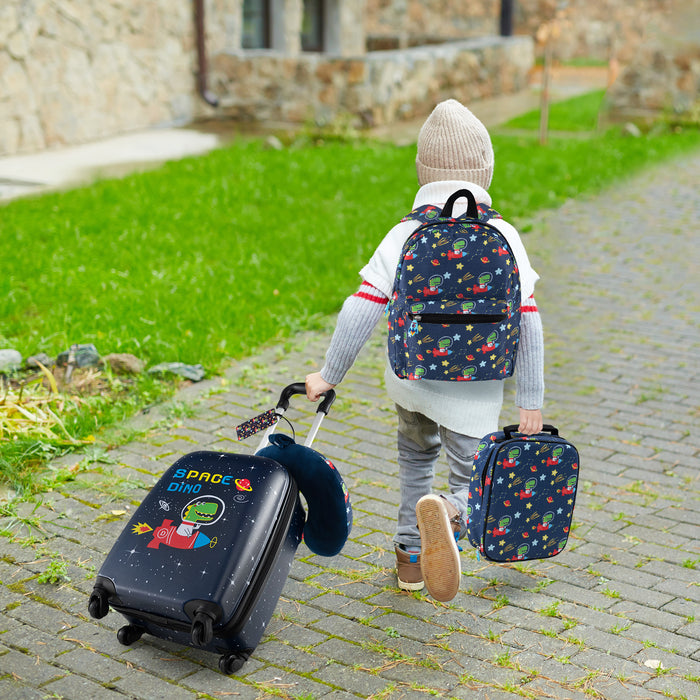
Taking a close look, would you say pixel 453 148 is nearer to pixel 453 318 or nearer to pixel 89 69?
pixel 453 318

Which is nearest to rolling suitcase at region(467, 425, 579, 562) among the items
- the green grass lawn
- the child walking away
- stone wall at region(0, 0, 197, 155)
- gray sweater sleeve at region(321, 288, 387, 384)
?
the child walking away

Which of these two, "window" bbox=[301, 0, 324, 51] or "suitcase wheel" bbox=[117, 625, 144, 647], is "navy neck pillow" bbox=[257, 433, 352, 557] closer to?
"suitcase wheel" bbox=[117, 625, 144, 647]

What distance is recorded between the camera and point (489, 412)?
10.7ft

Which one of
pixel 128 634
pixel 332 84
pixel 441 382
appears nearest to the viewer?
pixel 128 634

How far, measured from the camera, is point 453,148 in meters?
3.12

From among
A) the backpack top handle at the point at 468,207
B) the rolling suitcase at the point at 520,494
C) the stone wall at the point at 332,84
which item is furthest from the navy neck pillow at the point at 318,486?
the stone wall at the point at 332,84

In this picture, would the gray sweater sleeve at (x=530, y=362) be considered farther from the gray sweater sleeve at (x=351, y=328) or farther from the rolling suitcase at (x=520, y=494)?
the gray sweater sleeve at (x=351, y=328)

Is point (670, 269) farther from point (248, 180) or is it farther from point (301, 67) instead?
point (301, 67)

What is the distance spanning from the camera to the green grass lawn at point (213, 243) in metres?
5.84

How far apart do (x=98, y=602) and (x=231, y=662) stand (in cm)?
44

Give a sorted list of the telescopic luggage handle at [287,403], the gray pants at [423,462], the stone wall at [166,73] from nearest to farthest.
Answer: the telescopic luggage handle at [287,403]
the gray pants at [423,462]
the stone wall at [166,73]

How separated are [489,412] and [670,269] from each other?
5.24m

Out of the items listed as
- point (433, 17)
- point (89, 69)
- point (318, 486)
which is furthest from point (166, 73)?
point (433, 17)

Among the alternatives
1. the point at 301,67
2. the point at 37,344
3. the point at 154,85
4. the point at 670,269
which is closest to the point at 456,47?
the point at 301,67
